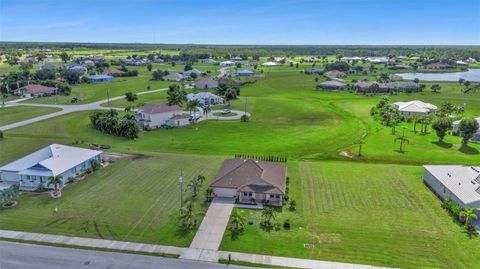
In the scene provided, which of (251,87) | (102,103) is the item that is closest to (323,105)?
(251,87)

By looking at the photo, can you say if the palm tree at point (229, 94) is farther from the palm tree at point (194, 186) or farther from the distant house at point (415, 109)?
the palm tree at point (194, 186)

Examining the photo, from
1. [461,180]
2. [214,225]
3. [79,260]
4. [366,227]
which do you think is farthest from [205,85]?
[79,260]

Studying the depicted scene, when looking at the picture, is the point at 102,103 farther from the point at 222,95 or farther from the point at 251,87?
the point at 251,87

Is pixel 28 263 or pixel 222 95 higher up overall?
pixel 222 95

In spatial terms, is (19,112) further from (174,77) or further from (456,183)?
(456,183)

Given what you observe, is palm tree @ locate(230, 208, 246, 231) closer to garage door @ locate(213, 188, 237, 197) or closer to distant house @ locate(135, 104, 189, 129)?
garage door @ locate(213, 188, 237, 197)

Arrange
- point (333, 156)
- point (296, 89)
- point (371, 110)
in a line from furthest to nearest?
1. point (296, 89)
2. point (371, 110)
3. point (333, 156)
